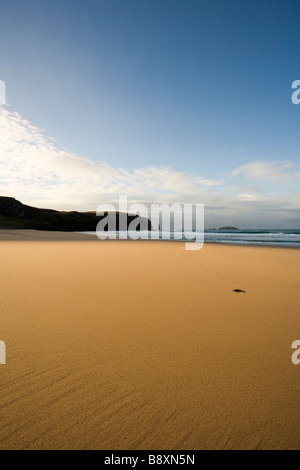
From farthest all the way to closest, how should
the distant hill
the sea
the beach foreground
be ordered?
the distant hill, the sea, the beach foreground

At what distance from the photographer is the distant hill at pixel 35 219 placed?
5809cm

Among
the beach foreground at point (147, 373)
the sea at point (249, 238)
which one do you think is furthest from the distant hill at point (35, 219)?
the beach foreground at point (147, 373)

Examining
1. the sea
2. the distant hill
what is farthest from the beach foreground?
the distant hill

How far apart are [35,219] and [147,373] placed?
78.2 meters

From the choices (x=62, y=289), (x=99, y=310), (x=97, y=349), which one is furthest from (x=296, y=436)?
(x=62, y=289)

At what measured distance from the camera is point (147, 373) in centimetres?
191

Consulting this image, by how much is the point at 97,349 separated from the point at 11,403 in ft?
2.64

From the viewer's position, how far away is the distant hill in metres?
58.1

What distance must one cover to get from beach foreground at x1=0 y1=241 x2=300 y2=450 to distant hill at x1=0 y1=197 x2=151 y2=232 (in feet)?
175

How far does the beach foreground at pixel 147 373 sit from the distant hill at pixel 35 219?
175 ft

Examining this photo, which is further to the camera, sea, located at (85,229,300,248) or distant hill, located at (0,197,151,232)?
distant hill, located at (0,197,151,232)

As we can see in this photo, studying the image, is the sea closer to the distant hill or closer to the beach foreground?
the beach foreground

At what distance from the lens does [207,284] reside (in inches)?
196

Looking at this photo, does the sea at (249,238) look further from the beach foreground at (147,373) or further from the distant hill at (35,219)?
the distant hill at (35,219)
